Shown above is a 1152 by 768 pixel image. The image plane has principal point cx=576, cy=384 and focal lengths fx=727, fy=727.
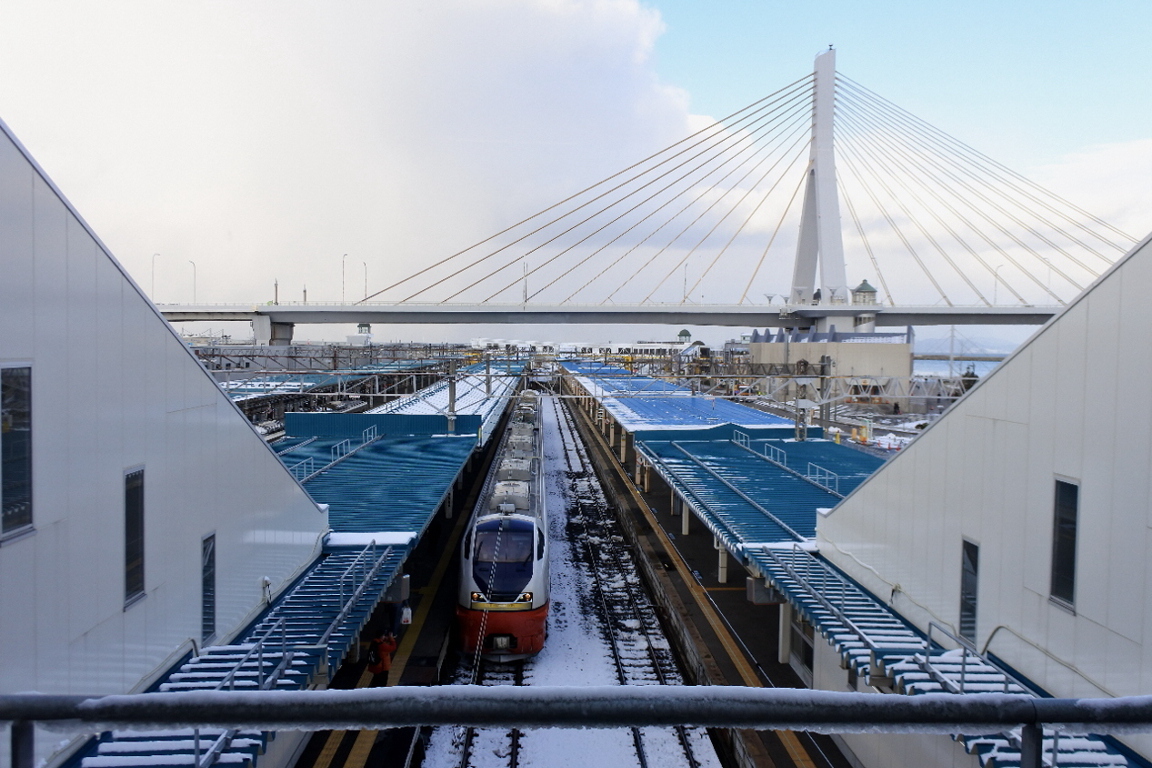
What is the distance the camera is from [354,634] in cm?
577

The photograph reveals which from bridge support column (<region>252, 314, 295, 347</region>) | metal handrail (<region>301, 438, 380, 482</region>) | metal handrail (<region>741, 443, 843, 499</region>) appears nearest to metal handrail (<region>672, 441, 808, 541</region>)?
metal handrail (<region>741, 443, 843, 499</region>)

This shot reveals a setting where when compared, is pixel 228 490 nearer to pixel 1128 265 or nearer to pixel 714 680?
pixel 714 680

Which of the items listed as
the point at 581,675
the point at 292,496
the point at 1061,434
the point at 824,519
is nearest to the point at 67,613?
the point at 292,496

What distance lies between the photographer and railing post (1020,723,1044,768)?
1085mm

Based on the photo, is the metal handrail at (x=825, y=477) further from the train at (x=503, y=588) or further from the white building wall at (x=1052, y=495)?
the white building wall at (x=1052, y=495)

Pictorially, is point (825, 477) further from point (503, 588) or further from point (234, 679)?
point (234, 679)

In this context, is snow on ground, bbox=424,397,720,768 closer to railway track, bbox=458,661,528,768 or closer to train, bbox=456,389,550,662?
railway track, bbox=458,661,528,768

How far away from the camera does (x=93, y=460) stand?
3898mm

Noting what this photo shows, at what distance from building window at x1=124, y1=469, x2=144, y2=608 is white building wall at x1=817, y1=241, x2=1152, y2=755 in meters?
5.57

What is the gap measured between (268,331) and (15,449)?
32.2 m

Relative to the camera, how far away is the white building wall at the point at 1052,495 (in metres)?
3.88

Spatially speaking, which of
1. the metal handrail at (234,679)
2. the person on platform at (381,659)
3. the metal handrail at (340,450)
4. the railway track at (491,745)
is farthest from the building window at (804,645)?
the metal handrail at (340,450)

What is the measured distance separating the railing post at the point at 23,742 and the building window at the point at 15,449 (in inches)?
105

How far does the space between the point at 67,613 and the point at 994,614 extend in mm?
5705
